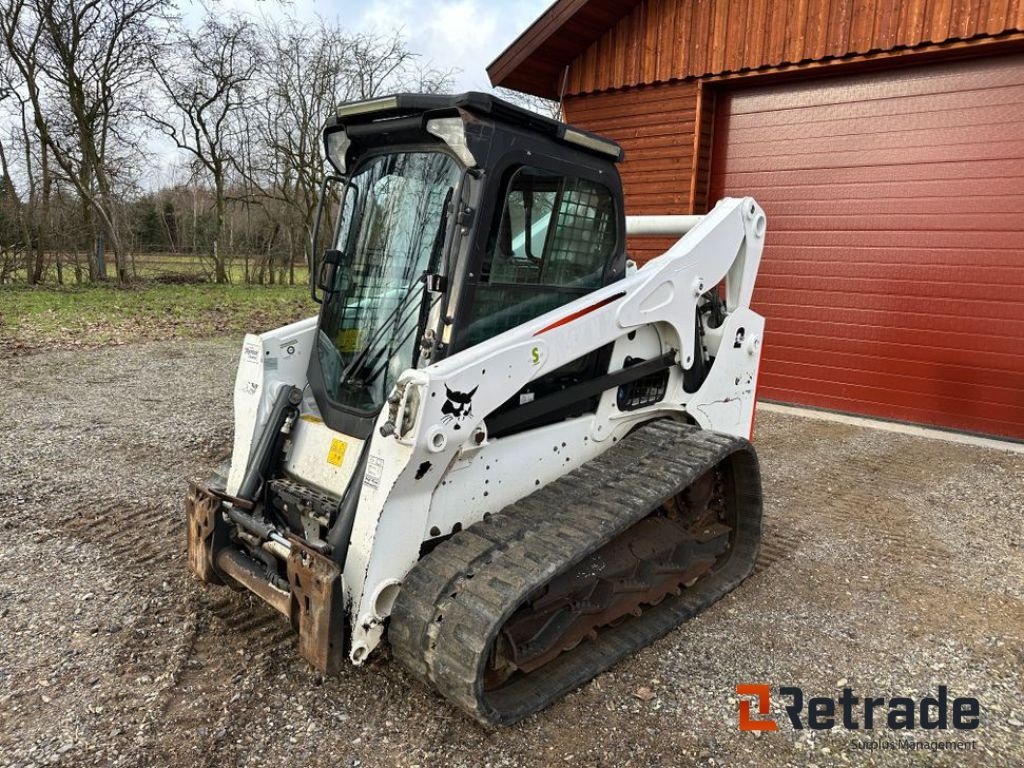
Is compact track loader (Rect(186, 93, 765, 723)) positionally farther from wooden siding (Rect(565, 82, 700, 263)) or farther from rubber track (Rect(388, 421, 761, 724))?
wooden siding (Rect(565, 82, 700, 263))

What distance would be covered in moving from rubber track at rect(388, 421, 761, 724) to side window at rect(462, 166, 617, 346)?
792 millimetres

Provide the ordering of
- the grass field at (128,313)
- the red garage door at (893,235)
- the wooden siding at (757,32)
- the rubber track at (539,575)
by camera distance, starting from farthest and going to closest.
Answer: the grass field at (128,313) < the red garage door at (893,235) < the wooden siding at (757,32) < the rubber track at (539,575)

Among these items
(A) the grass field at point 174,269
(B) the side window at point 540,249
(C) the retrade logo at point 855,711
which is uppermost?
(B) the side window at point 540,249

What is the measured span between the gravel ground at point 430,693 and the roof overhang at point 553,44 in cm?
568

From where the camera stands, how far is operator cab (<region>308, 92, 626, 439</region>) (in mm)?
3020

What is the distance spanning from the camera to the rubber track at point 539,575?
263cm

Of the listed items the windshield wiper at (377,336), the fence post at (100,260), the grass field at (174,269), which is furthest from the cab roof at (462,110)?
the fence post at (100,260)

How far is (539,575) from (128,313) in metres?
13.8

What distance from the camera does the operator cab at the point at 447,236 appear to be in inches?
119

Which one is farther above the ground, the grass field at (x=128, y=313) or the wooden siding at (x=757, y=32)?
the wooden siding at (x=757, y=32)

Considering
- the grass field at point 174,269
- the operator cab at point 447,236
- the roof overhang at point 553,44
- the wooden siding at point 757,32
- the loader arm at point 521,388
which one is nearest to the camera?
the loader arm at point 521,388

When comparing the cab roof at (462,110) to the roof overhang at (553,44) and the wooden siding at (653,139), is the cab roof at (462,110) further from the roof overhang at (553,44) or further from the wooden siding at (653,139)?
the roof overhang at (553,44)


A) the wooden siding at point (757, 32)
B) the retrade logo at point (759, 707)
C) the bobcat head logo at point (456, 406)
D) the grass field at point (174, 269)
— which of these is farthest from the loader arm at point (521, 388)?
the grass field at point (174, 269)

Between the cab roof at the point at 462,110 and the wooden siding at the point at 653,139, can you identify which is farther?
the wooden siding at the point at 653,139
